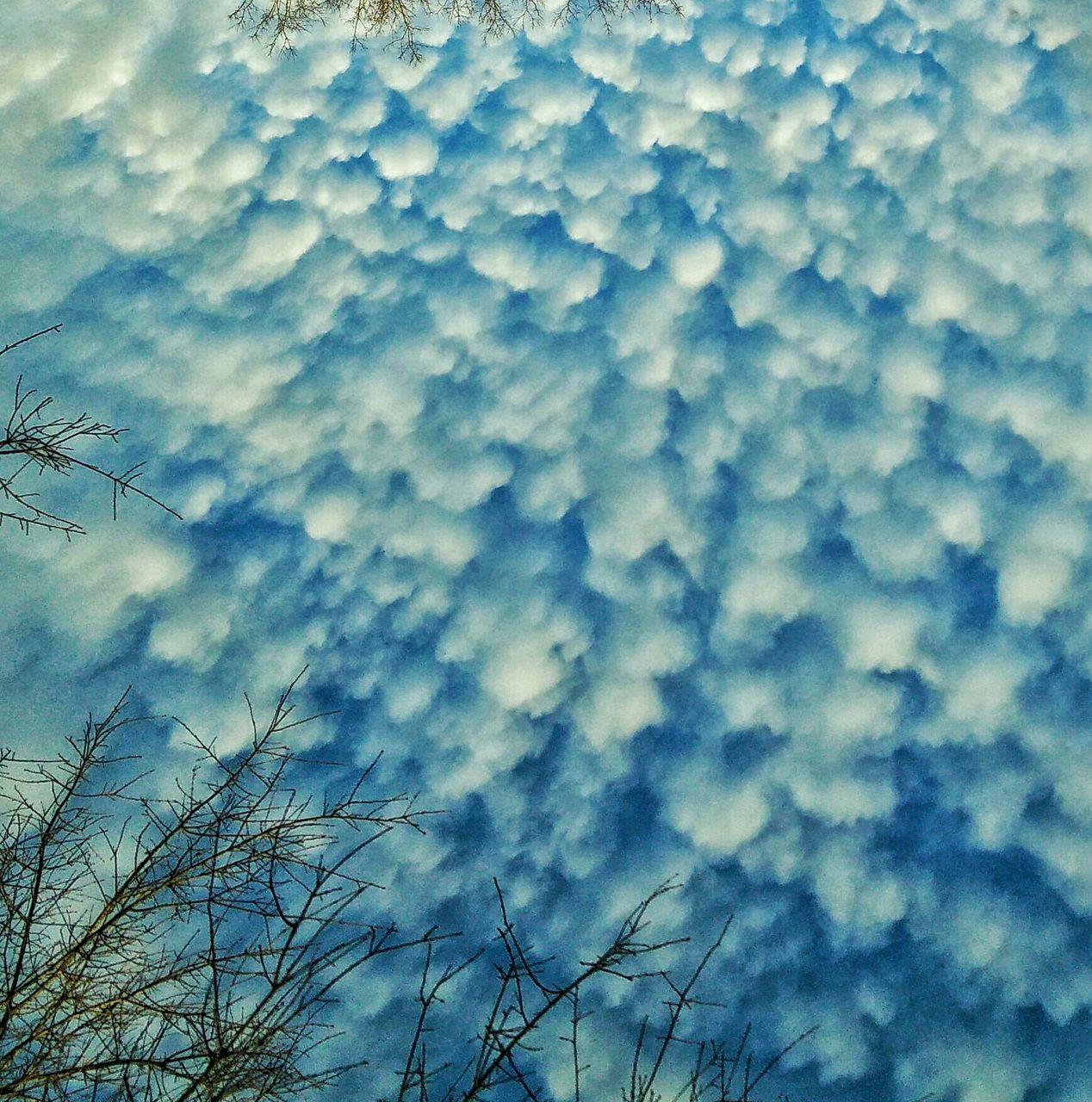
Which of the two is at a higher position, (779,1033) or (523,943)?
(523,943)

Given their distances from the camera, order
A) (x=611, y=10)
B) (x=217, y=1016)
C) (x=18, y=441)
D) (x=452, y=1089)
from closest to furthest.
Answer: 1. (x=217, y=1016)
2. (x=18, y=441)
3. (x=452, y=1089)
4. (x=611, y=10)

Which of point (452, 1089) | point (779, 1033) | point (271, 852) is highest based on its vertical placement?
point (271, 852)

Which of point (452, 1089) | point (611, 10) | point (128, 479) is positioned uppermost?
point (611, 10)

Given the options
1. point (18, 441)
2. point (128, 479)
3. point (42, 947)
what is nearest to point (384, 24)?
point (128, 479)

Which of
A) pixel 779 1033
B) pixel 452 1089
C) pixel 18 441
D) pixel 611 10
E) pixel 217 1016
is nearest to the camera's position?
pixel 217 1016

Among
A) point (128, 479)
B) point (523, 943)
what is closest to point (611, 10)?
point (128, 479)

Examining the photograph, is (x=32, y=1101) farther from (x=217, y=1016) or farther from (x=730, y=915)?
(x=730, y=915)

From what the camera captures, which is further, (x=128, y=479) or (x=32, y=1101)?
(x=128, y=479)

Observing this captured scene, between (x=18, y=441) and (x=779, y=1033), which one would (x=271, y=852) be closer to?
(x=18, y=441)

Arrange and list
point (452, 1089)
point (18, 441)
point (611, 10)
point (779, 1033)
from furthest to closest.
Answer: point (611, 10) < point (779, 1033) < point (452, 1089) < point (18, 441)
